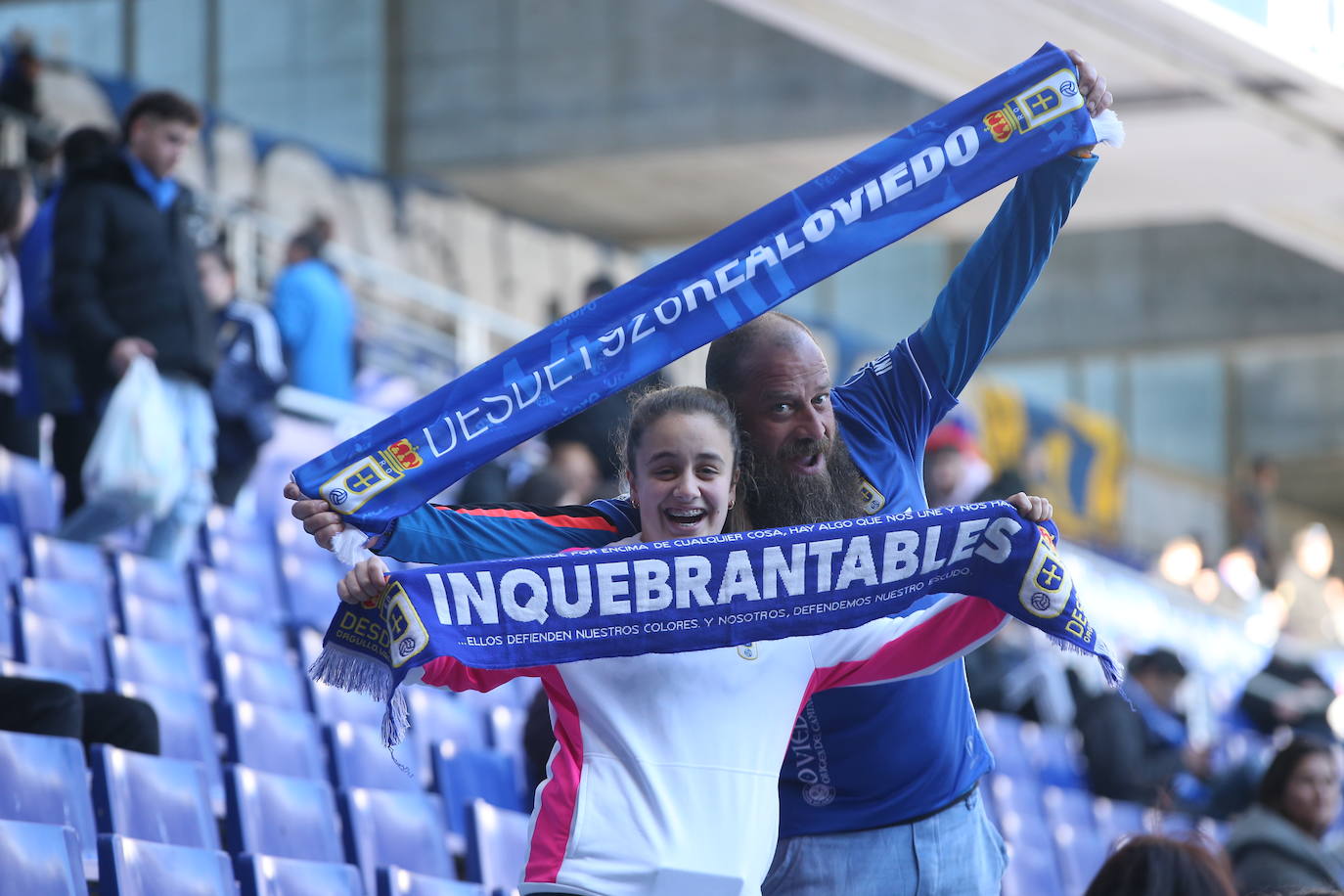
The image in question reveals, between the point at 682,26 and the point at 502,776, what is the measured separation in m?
9.36

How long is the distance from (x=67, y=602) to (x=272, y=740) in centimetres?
76

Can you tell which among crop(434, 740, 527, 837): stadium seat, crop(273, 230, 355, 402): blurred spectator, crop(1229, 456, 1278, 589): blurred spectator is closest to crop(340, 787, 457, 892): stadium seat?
crop(434, 740, 527, 837): stadium seat

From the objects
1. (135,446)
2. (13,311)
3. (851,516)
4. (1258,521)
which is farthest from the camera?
(1258,521)

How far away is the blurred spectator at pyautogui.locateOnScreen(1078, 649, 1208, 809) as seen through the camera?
720cm

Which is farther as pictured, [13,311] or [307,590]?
[307,590]

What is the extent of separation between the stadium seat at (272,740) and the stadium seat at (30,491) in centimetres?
166

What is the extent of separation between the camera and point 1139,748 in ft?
24.1

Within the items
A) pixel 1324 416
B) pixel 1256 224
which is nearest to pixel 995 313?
pixel 1256 224

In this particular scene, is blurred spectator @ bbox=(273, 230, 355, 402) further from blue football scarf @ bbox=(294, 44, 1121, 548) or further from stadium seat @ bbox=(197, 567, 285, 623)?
blue football scarf @ bbox=(294, 44, 1121, 548)

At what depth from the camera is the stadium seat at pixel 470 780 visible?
14.6 feet

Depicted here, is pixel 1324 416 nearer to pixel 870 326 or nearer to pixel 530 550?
pixel 870 326

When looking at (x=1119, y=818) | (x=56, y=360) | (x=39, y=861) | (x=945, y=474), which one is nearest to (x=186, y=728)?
(x=39, y=861)

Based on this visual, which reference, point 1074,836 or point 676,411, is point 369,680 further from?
point 1074,836

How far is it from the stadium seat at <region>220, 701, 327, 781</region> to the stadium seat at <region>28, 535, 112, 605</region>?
857 millimetres
